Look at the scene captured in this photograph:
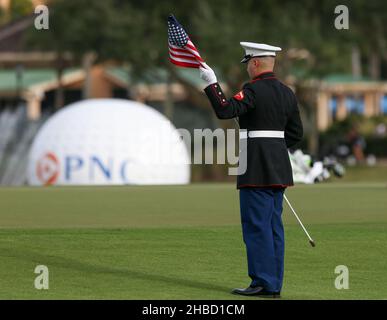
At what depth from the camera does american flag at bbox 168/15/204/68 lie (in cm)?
1279

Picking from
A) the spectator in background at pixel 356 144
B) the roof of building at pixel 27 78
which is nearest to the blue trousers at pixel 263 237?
the spectator in background at pixel 356 144

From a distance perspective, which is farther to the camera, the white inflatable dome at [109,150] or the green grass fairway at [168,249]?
the white inflatable dome at [109,150]

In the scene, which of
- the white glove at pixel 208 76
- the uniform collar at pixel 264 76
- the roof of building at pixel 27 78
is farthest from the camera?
the roof of building at pixel 27 78

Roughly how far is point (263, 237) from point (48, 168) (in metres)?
27.3

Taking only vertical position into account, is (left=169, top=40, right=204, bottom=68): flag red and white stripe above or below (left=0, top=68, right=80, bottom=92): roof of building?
below

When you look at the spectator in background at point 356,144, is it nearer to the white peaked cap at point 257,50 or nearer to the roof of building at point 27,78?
the roof of building at point 27,78

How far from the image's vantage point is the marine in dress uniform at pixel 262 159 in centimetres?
1187

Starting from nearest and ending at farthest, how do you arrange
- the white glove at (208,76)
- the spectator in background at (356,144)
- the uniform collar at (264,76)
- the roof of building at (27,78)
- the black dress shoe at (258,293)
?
the black dress shoe at (258,293)
the white glove at (208,76)
the uniform collar at (264,76)
the spectator in background at (356,144)
the roof of building at (27,78)

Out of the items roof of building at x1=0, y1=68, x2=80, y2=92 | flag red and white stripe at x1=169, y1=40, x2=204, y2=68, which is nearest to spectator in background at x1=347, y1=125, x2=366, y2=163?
roof of building at x1=0, y1=68, x2=80, y2=92

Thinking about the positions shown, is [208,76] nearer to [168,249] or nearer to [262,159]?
[262,159]

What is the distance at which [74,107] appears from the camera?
4041 centimetres

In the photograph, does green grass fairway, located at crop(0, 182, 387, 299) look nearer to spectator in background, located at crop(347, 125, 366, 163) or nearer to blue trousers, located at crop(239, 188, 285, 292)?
blue trousers, located at crop(239, 188, 285, 292)

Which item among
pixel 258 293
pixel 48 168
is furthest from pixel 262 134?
pixel 48 168
